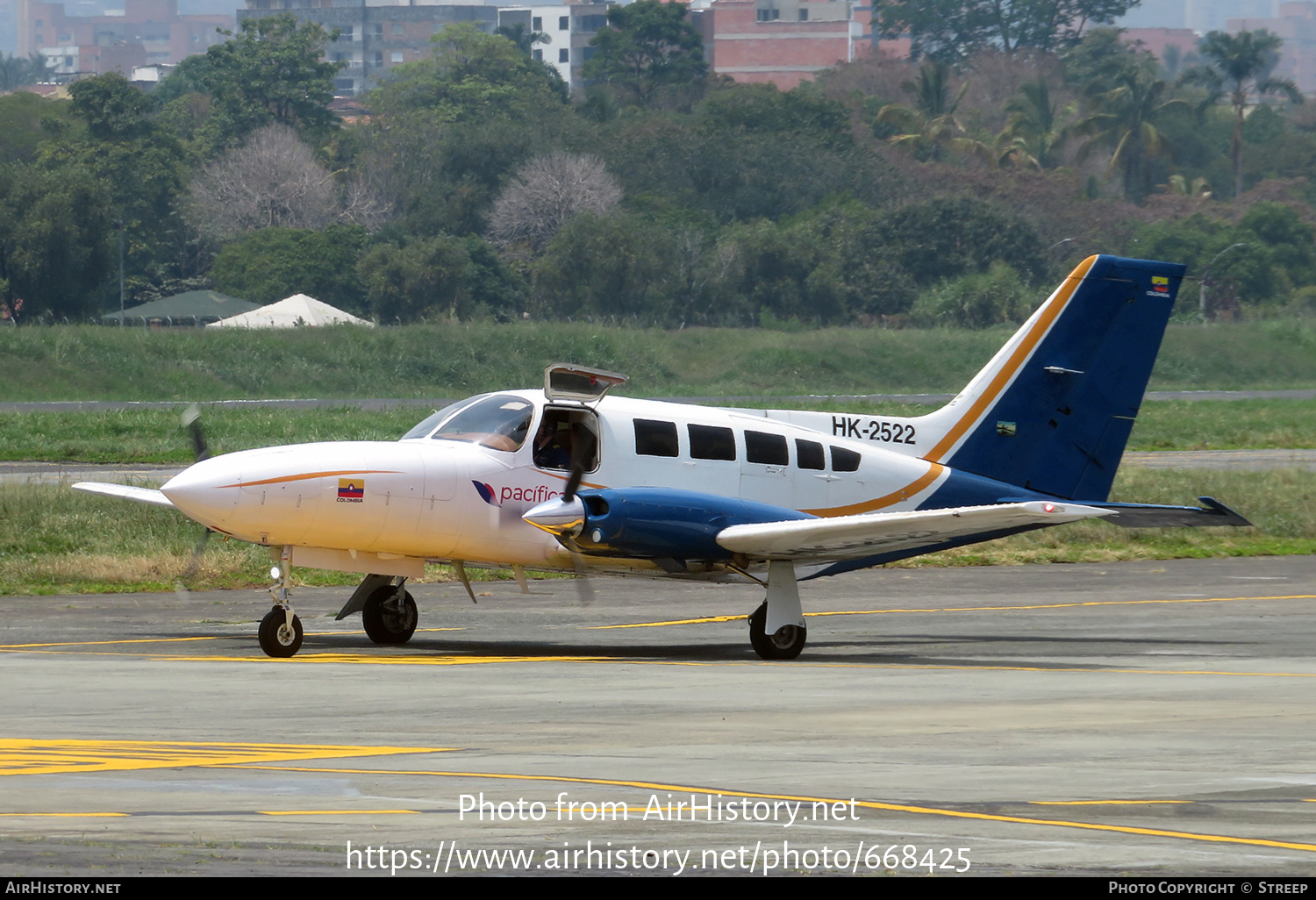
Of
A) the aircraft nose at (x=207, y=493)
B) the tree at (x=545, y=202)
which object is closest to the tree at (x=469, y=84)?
the tree at (x=545, y=202)

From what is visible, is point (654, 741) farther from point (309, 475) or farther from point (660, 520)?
point (309, 475)

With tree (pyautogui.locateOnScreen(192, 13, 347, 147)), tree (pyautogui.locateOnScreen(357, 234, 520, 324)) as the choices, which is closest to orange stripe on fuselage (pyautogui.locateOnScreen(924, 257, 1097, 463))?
tree (pyautogui.locateOnScreen(357, 234, 520, 324))

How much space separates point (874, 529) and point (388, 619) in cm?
559

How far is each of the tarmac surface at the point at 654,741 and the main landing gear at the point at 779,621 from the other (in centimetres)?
29

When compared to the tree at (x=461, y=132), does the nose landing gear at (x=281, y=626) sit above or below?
below

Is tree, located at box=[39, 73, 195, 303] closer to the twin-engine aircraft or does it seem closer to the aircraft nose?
the twin-engine aircraft

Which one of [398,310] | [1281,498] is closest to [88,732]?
[1281,498]

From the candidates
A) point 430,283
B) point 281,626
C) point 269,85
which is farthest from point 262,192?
point 281,626

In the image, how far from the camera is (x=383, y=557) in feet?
58.2

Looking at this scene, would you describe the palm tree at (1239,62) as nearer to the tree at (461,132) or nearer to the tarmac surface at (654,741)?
the tree at (461,132)

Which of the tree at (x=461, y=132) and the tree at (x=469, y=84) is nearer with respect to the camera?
the tree at (x=461, y=132)

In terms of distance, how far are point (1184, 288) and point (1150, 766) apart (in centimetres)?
10352

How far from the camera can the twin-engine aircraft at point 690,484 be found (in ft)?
55.5

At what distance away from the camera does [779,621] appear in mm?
17953
